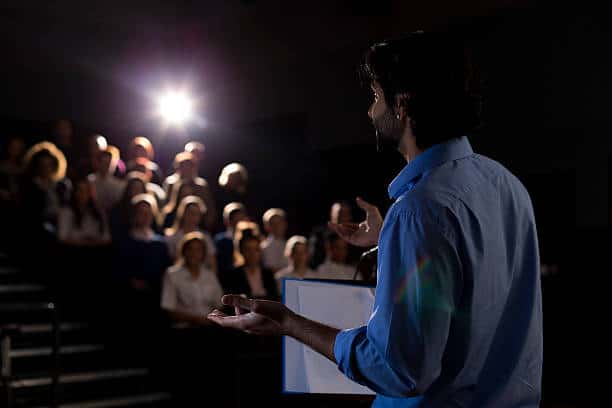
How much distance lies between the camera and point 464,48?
1061 millimetres

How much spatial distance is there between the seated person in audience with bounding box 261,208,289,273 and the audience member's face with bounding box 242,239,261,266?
2.09 ft

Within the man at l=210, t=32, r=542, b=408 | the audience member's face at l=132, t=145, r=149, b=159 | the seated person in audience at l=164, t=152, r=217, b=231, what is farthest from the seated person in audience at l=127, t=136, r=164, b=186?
the man at l=210, t=32, r=542, b=408

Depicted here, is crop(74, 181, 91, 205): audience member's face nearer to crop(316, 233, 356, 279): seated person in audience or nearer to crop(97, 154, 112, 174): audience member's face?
crop(97, 154, 112, 174): audience member's face

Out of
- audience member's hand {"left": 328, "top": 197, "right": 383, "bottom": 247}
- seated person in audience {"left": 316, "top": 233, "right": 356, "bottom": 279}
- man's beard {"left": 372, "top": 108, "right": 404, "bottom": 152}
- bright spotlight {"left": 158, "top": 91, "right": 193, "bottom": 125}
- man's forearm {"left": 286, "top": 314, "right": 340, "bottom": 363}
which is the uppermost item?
bright spotlight {"left": 158, "top": 91, "right": 193, "bottom": 125}

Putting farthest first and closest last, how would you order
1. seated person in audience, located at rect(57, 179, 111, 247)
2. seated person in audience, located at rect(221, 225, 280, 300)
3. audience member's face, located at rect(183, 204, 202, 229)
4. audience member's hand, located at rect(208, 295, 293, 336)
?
audience member's face, located at rect(183, 204, 202, 229)
seated person in audience, located at rect(57, 179, 111, 247)
seated person in audience, located at rect(221, 225, 280, 300)
audience member's hand, located at rect(208, 295, 293, 336)

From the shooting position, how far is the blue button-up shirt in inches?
36.8

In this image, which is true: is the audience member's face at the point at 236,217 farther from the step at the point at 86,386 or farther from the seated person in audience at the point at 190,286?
the step at the point at 86,386

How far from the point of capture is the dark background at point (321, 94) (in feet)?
18.7

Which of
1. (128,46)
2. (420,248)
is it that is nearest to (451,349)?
(420,248)

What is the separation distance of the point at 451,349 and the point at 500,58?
5606mm

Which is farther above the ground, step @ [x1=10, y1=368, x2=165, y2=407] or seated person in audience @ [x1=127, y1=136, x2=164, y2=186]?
seated person in audience @ [x1=127, y1=136, x2=164, y2=186]

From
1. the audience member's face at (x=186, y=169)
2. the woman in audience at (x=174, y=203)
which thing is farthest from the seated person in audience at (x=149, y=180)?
the audience member's face at (x=186, y=169)

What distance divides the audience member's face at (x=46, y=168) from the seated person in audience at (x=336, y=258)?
2034mm

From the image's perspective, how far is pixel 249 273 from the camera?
4.97 metres
